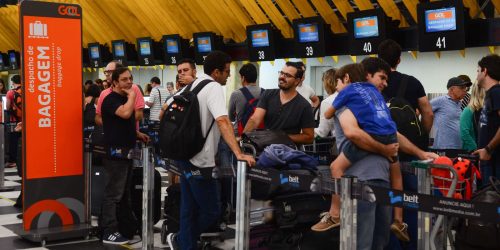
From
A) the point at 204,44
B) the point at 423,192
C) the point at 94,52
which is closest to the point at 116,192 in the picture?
the point at 423,192

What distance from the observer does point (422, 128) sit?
4922 millimetres

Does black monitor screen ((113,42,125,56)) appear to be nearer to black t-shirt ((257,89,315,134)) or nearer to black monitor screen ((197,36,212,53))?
black monitor screen ((197,36,212,53))

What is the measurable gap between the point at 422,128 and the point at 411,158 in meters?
0.23

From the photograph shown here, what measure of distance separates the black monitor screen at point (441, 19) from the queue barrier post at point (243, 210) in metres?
6.91

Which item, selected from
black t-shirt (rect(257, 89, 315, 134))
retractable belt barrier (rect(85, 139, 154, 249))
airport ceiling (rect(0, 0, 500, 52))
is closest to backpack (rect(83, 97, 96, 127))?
retractable belt barrier (rect(85, 139, 154, 249))

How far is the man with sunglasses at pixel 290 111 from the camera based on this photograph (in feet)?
18.7

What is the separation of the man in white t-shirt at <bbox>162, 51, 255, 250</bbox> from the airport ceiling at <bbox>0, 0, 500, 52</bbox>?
7.35m

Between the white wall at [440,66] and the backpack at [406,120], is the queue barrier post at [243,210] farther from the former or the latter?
the white wall at [440,66]

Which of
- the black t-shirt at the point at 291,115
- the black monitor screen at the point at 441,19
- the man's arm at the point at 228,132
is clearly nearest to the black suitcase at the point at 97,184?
the black t-shirt at the point at 291,115

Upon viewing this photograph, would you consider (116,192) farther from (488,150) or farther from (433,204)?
(433,204)

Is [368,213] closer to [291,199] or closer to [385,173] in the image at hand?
[385,173]

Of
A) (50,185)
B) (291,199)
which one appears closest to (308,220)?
(291,199)

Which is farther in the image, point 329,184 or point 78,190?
point 78,190

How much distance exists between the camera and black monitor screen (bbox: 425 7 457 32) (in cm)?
1050
